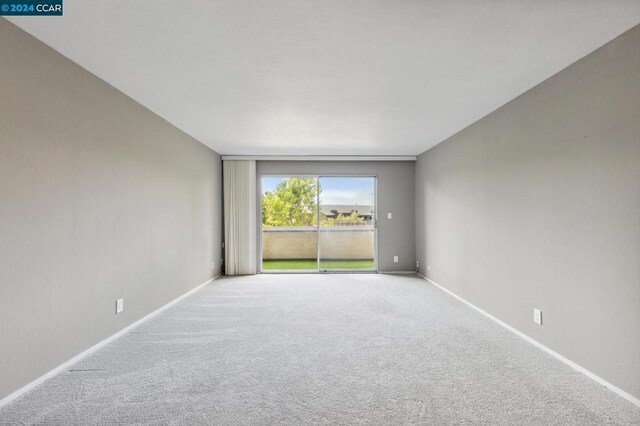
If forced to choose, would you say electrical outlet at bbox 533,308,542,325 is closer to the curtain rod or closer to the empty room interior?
the empty room interior

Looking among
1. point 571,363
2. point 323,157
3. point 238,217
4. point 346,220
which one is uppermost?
point 323,157

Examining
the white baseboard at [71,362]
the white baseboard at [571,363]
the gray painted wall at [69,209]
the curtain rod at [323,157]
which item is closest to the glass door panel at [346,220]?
the curtain rod at [323,157]

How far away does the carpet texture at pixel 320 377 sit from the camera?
1.81m

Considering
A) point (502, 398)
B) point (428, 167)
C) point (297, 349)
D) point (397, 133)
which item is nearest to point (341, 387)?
point (297, 349)

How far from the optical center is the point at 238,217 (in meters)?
6.04

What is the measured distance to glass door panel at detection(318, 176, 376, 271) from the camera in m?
6.42

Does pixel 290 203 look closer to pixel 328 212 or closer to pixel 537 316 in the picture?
pixel 328 212

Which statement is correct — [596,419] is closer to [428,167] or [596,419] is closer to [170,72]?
[170,72]

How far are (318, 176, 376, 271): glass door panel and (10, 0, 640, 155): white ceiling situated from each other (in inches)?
115

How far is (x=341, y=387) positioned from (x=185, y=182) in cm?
361

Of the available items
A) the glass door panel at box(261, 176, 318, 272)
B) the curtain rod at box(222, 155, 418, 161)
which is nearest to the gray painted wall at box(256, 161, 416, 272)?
the curtain rod at box(222, 155, 418, 161)

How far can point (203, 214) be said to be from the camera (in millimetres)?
5164

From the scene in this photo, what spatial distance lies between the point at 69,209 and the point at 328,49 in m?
2.34

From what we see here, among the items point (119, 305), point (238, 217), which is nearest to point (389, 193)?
point (238, 217)
